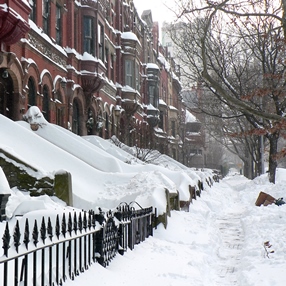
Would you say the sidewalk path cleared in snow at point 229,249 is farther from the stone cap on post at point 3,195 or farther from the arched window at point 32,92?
the arched window at point 32,92

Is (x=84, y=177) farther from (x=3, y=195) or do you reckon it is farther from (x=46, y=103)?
(x=46, y=103)

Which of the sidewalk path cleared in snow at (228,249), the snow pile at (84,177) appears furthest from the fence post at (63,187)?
the sidewalk path cleared in snow at (228,249)

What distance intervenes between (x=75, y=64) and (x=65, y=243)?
15671 mm

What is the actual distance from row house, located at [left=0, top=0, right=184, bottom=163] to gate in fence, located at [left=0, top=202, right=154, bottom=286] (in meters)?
7.07

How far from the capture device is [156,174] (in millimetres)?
11500

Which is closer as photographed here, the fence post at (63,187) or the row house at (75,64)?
the fence post at (63,187)

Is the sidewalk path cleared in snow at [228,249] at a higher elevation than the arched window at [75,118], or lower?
lower

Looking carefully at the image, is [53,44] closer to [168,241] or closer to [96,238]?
[168,241]

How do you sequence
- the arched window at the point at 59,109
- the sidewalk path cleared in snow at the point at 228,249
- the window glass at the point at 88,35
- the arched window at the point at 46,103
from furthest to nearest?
the window glass at the point at 88,35 → the arched window at the point at 59,109 → the arched window at the point at 46,103 → the sidewalk path cleared in snow at the point at 228,249

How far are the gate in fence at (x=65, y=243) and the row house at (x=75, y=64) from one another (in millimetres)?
7071

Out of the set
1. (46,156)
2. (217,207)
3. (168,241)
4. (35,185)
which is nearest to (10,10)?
(46,156)

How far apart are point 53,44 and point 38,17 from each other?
124cm

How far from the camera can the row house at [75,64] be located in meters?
13.4

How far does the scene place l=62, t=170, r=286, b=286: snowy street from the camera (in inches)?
222
